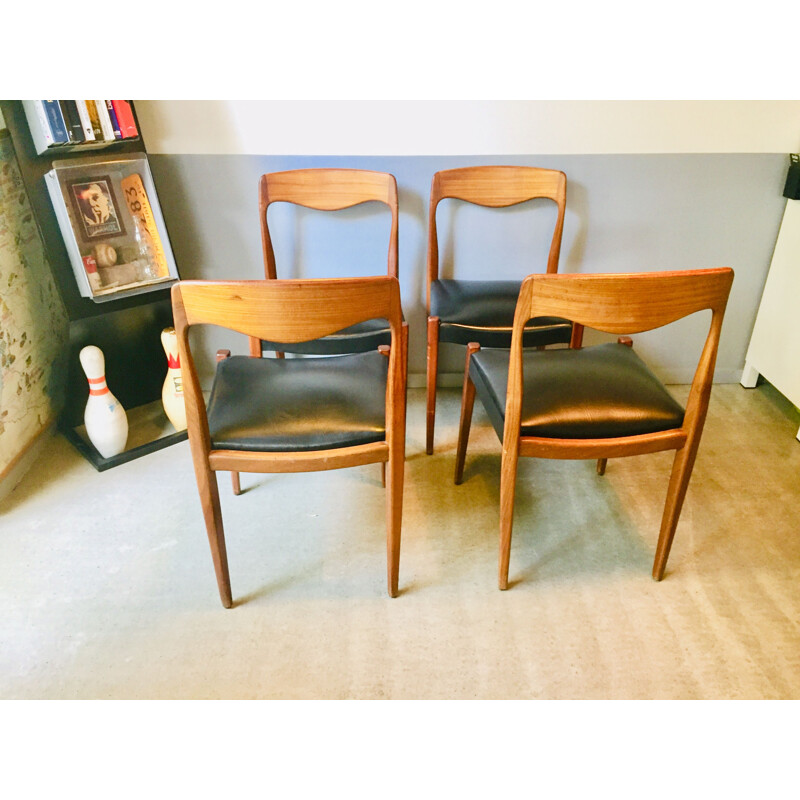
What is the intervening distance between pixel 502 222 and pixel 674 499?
1.23 metres

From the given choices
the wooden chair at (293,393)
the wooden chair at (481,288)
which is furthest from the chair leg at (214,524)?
the wooden chair at (481,288)

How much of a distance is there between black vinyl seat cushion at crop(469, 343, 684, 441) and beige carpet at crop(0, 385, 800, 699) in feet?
1.49

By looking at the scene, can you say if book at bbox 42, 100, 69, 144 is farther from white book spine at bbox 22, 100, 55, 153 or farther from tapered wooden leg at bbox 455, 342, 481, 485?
tapered wooden leg at bbox 455, 342, 481, 485

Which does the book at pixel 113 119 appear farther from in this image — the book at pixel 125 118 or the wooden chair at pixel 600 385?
the wooden chair at pixel 600 385


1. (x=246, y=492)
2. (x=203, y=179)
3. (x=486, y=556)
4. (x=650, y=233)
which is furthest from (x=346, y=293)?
(x=650, y=233)

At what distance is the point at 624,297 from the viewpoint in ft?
3.81

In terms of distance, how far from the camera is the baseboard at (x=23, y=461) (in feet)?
6.30

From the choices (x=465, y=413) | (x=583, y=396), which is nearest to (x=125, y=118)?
(x=465, y=413)

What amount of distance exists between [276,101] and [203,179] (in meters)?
0.39

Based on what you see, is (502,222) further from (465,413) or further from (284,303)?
(284,303)

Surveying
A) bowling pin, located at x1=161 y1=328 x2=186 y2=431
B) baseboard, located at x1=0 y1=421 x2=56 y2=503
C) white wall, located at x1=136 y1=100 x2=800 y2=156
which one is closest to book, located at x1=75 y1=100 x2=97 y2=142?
white wall, located at x1=136 y1=100 x2=800 y2=156

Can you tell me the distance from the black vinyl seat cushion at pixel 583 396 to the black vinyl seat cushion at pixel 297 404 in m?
0.30

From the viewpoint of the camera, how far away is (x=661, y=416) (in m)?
1.41

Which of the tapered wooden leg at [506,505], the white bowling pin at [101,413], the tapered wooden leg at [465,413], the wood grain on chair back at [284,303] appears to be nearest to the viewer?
the wood grain on chair back at [284,303]
